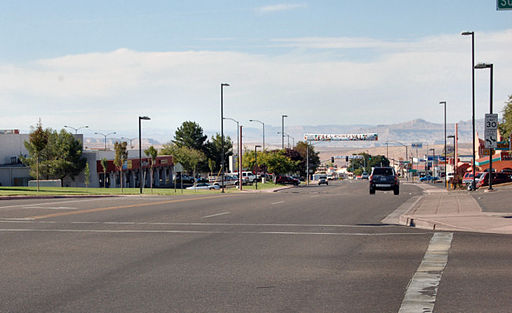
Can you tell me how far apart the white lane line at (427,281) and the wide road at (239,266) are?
0.07 meters

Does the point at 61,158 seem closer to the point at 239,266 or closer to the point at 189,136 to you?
the point at 189,136

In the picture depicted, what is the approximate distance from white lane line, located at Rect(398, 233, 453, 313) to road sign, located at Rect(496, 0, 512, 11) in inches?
284

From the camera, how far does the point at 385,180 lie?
1769 inches

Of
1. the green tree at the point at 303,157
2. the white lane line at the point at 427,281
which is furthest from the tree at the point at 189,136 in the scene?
the white lane line at the point at 427,281

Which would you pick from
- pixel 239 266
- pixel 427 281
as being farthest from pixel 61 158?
pixel 427 281

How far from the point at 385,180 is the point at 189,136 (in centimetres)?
11897

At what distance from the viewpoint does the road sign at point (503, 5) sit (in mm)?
18406

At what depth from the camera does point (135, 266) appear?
40.2ft

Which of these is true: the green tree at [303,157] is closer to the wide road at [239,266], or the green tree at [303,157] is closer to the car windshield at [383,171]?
the car windshield at [383,171]

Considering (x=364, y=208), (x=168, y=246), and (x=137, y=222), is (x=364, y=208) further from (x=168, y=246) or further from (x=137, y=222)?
(x=168, y=246)

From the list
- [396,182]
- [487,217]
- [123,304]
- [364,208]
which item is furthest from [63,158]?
[123,304]

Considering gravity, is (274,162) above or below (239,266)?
above

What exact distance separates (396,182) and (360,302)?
120 ft

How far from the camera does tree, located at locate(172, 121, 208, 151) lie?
525 feet
